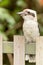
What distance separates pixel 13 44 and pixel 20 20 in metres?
1.46

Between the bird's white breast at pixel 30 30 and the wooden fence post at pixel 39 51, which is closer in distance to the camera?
the wooden fence post at pixel 39 51

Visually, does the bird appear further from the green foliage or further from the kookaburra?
the green foliage

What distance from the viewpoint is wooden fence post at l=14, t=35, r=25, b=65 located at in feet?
8.85

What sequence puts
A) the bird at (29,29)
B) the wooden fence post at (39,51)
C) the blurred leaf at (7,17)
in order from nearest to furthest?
the wooden fence post at (39,51) → the bird at (29,29) → the blurred leaf at (7,17)

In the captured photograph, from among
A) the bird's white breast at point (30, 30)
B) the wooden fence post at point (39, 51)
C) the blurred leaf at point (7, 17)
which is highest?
the blurred leaf at point (7, 17)

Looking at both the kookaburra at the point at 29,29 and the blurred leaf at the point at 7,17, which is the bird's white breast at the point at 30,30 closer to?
the kookaburra at the point at 29,29

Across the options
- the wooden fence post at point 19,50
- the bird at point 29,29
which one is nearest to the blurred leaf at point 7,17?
the bird at point 29,29

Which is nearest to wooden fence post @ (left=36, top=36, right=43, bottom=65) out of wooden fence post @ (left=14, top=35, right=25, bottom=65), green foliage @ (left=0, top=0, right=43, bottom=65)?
wooden fence post @ (left=14, top=35, right=25, bottom=65)

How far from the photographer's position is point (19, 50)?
274 centimetres

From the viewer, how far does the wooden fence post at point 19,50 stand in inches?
106

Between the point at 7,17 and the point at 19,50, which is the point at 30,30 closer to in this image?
the point at 19,50

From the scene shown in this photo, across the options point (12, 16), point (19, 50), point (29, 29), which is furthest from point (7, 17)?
point (19, 50)

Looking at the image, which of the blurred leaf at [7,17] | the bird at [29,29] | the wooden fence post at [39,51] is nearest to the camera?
the wooden fence post at [39,51]

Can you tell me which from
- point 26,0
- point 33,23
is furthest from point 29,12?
point 26,0
